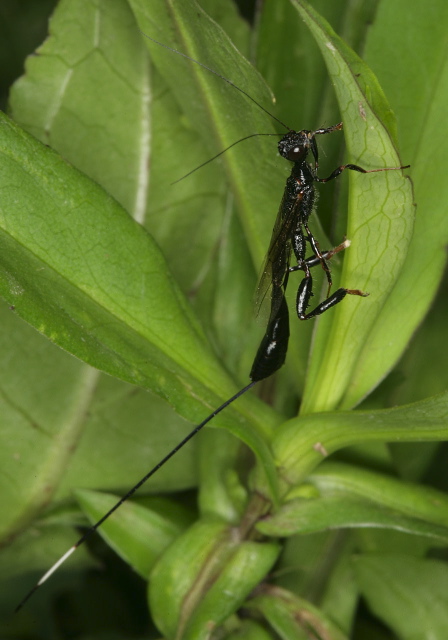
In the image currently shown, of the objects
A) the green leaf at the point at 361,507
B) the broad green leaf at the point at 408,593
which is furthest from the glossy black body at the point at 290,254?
the broad green leaf at the point at 408,593

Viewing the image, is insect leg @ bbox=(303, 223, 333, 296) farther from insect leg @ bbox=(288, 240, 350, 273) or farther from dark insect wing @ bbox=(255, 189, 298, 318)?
dark insect wing @ bbox=(255, 189, 298, 318)

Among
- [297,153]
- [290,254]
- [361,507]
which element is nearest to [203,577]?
[361,507]

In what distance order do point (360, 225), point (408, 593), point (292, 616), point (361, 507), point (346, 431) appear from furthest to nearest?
point (408, 593), point (292, 616), point (361, 507), point (346, 431), point (360, 225)

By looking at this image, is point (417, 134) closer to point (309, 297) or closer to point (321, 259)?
point (321, 259)

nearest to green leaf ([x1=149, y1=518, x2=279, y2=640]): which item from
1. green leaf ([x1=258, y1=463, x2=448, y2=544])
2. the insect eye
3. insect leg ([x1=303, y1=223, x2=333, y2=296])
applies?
green leaf ([x1=258, y1=463, x2=448, y2=544])

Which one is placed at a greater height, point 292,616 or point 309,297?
point 309,297

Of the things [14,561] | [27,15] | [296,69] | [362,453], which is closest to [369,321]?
[362,453]

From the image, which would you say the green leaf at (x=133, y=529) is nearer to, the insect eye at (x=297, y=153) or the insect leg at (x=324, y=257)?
the insect leg at (x=324, y=257)
